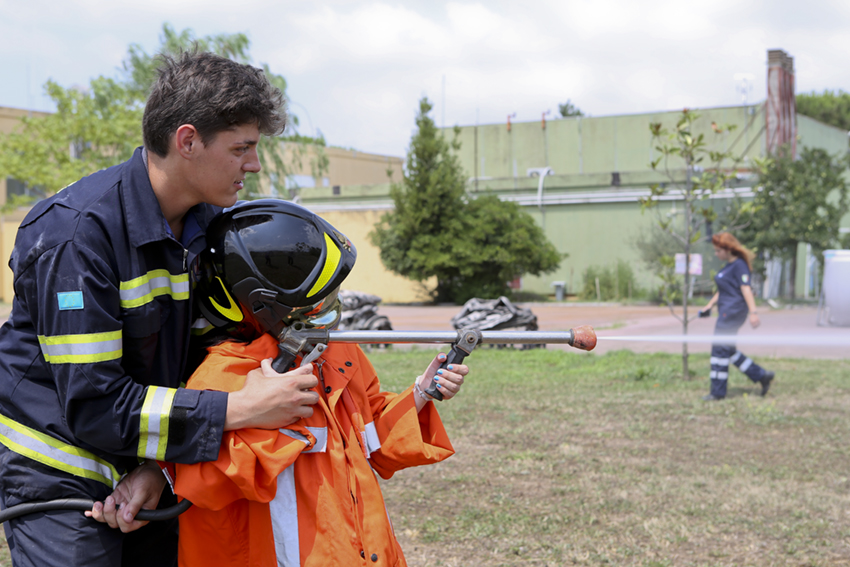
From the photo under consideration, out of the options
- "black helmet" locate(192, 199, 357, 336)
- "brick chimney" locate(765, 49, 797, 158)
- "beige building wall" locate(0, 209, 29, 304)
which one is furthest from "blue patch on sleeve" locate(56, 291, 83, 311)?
"brick chimney" locate(765, 49, 797, 158)

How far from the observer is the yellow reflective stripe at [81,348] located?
181cm

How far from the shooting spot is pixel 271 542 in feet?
6.74

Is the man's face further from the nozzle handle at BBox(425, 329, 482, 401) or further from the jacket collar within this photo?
the nozzle handle at BBox(425, 329, 482, 401)

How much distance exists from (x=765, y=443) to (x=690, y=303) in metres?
18.5

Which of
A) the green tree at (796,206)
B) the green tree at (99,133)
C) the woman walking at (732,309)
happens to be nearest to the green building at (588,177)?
the green tree at (796,206)

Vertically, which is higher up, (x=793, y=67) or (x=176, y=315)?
(x=793, y=67)

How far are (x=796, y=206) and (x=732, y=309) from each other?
623 inches

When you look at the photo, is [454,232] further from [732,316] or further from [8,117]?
[8,117]

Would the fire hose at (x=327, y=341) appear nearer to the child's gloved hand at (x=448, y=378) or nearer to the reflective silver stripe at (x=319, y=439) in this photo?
the child's gloved hand at (x=448, y=378)

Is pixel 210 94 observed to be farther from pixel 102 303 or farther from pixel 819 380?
pixel 819 380

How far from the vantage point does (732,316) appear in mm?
9297

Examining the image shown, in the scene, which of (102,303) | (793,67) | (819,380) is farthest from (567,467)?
(793,67)

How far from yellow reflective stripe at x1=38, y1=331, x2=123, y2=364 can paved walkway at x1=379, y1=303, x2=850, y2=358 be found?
8.14 meters

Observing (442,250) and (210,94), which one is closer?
(210,94)
